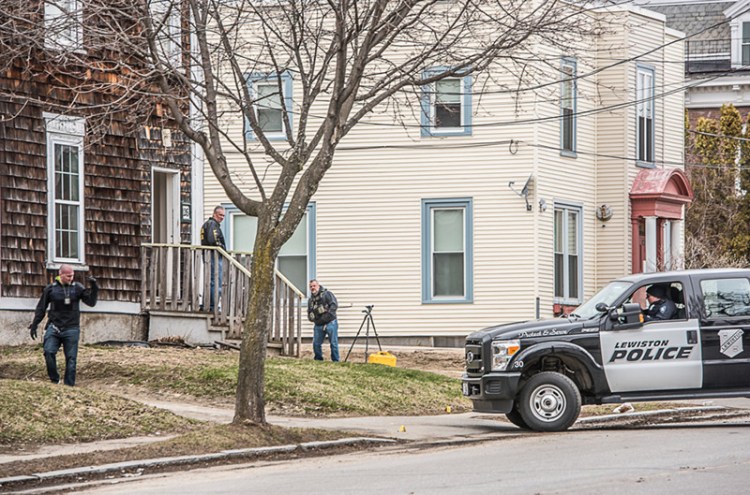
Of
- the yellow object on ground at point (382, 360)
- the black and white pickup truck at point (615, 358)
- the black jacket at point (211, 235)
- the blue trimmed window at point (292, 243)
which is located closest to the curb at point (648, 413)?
the black and white pickup truck at point (615, 358)

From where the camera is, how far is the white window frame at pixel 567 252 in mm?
32531

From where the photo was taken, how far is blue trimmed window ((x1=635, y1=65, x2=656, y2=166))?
34938 millimetres

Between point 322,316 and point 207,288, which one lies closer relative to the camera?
point 207,288

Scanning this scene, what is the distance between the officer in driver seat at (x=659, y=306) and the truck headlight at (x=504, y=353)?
1649 millimetres

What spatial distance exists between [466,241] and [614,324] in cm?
1486

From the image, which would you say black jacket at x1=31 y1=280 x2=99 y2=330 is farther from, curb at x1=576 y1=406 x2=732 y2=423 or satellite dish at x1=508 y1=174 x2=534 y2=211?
satellite dish at x1=508 y1=174 x2=534 y2=211

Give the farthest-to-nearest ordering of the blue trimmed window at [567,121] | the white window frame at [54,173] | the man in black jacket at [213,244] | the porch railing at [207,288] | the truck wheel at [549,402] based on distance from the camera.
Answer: the blue trimmed window at [567,121]
the man in black jacket at [213,244]
the porch railing at [207,288]
the white window frame at [54,173]
the truck wheel at [549,402]

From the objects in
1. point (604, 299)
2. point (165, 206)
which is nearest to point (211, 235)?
point (165, 206)

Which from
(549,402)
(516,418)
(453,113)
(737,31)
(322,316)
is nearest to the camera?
(549,402)

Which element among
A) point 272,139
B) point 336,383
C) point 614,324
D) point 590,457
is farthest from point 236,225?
point 590,457

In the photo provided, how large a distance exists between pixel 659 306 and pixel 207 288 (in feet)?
30.9

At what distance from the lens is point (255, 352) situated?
15.2 meters

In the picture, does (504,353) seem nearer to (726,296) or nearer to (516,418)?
(516,418)

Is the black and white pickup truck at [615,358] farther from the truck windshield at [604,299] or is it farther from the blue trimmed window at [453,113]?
the blue trimmed window at [453,113]
